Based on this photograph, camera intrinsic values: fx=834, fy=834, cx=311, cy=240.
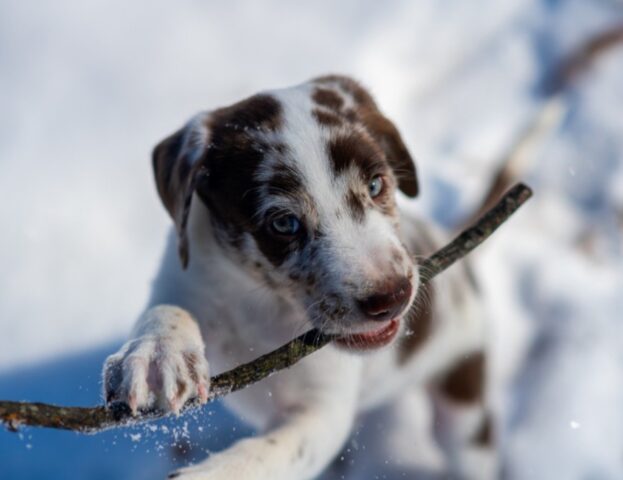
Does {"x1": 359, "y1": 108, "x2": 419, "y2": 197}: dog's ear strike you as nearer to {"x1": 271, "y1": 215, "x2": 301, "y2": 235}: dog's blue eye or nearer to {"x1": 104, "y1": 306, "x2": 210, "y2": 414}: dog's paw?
{"x1": 271, "y1": 215, "x2": 301, "y2": 235}: dog's blue eye

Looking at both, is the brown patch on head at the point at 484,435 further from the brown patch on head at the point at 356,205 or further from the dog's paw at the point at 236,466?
the brown patch on head at the point at 356,205

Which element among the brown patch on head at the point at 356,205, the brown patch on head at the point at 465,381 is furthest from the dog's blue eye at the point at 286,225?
the brown patch on head at the point at 465,381

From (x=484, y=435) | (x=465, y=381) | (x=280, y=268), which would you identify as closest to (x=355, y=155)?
(x=280, y=268)

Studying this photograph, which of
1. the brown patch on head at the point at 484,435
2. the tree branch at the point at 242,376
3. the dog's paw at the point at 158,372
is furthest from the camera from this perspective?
the brown patch on head at the point at 484,435

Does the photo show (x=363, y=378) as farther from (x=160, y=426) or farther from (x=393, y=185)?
(x=160, y=426)

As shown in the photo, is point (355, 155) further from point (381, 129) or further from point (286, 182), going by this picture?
point (381, 129)

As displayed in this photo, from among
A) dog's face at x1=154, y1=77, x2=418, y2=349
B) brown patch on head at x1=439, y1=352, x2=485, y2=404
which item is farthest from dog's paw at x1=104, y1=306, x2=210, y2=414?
brown patch on head at x1=439, y1=352, x2=485, y2=404

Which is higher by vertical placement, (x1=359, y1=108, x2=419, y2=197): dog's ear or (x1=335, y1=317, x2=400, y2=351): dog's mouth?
(x1=359, y1=108, x2=419, y2=197): dog's ear
